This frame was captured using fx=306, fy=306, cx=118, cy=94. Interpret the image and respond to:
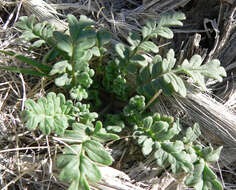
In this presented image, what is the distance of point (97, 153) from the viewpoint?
1.65m

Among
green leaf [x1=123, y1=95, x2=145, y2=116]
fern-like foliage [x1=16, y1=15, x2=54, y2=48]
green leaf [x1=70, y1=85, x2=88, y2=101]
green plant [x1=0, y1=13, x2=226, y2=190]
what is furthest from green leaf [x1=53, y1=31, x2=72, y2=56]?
green leaf [x1=123, y1=95, x2=145, y2=116]

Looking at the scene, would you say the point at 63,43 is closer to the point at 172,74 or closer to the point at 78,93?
the point at 78,93

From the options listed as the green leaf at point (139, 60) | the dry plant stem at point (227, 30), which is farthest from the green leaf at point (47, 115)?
the dry plant stem at point (227, 30)

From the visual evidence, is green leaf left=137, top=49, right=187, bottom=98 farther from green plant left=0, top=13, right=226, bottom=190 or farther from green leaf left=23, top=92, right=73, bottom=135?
green leaf left=23, top=92, right=73, bottom=135

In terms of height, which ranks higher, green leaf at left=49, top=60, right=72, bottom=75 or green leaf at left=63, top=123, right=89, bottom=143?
green leaf at left=49, top=60, right=72, bottom=75

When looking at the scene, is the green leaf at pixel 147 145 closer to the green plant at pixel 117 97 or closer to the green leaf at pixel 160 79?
the green plant at pixel 117 97

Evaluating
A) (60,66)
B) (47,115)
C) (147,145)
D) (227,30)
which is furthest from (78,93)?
(227,30)

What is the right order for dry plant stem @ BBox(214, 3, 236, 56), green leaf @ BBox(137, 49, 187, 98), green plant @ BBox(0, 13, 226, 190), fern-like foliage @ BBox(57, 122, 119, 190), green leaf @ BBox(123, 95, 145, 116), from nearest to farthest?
fern-like foliage @ BBox(57, 122, 119, 190) → green plant @ BBox(0, 13, 226, 190) → green leaf @ BBox(137, 49, 187, 98) → green leaf @ BBox(123, 95, 145, 116) → dry plant stem @ BBox(214, 3, 236, 56)

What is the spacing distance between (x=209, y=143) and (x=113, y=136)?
27.6 inches

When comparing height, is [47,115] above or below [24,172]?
above

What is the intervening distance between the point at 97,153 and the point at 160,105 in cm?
65

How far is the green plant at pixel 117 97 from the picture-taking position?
65.1 inches

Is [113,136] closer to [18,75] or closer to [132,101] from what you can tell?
[132,101]

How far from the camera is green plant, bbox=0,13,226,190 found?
1654mm
